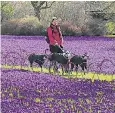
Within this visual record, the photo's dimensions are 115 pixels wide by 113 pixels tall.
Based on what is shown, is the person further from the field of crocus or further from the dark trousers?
the field of crocus

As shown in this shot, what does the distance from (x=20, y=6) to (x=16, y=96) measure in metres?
57.4

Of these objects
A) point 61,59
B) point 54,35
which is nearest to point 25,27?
point 54,35

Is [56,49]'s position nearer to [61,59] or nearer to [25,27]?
[61,59]

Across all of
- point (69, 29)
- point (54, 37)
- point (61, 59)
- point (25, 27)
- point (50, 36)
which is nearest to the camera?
point (61, 59)

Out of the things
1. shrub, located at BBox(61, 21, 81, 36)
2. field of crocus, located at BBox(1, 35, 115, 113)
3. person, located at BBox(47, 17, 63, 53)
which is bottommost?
field of crocus, located at BBox(1, 35, 115, 113)

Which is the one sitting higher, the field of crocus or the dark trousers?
the dark trousers

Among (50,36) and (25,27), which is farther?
(25,27)

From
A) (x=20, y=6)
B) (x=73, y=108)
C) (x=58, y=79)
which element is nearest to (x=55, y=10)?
(x=20, y=6)

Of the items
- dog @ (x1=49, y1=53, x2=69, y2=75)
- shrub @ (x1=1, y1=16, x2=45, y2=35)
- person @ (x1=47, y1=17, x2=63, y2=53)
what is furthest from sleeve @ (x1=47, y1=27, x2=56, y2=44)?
shrub @ (x1=1, y1=16, x2=45, y2=35)

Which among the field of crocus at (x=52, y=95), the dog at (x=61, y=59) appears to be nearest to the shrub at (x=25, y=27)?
the dog at (x=61, y=59)

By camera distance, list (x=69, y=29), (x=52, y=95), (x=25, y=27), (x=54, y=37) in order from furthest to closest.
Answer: (x=25, y=27), (x=69, y=29), (x=54, y=37), (x=52, y=95)

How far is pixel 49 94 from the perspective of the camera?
9383mm

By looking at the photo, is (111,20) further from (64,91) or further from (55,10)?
(64,91)

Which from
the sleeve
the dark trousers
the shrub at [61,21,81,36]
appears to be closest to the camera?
the sleeve
